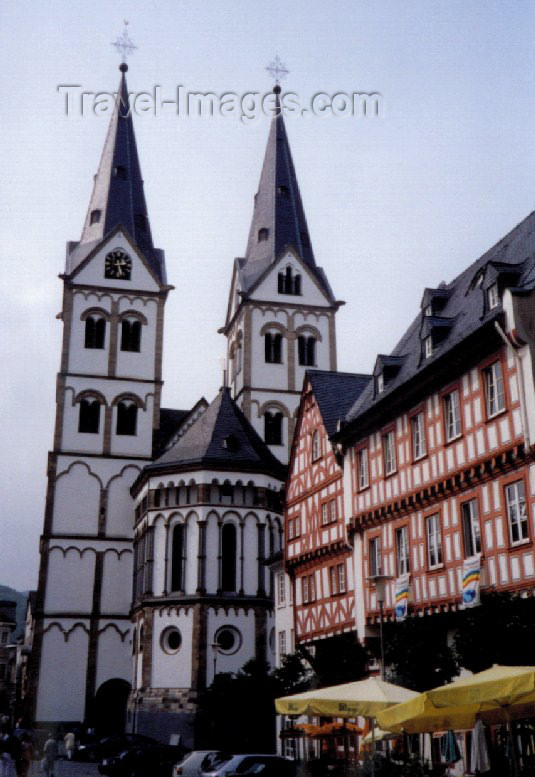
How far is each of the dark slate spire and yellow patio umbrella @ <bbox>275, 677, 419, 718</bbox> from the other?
148 feet

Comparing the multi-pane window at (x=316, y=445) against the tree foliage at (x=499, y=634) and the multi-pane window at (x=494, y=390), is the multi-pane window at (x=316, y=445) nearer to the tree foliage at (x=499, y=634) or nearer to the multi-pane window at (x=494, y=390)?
the multi-pane window at (x=494, y=390)

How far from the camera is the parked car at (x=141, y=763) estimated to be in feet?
105

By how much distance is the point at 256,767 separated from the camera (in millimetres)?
22828

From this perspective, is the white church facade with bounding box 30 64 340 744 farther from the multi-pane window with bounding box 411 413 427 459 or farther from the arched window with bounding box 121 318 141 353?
the multi-pane window with bounding box 411 413 427 459

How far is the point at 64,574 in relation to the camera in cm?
5381

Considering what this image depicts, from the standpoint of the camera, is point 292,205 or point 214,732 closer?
point 214,732

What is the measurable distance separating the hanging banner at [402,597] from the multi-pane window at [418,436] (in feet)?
10.3

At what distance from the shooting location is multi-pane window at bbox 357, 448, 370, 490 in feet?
90.5

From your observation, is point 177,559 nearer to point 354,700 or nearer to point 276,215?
point 276,215

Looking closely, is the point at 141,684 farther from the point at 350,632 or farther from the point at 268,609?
the point at 350,632

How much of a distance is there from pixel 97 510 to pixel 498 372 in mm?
38013

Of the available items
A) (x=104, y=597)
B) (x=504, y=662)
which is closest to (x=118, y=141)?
(x=104, y=597)

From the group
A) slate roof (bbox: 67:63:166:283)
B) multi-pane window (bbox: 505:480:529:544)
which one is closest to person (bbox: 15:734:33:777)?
multi-pane window (bbox: 505:480:529:544)

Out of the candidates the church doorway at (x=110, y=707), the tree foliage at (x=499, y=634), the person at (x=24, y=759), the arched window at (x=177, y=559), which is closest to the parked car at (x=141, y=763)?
the person at (x=24, y=759)
